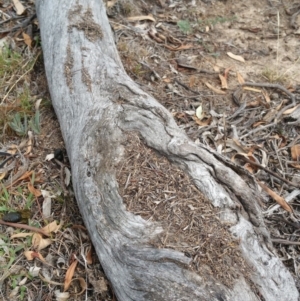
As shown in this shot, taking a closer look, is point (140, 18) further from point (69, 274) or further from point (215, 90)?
point (69, 274)

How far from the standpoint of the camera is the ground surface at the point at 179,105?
231cm

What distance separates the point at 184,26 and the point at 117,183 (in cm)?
199

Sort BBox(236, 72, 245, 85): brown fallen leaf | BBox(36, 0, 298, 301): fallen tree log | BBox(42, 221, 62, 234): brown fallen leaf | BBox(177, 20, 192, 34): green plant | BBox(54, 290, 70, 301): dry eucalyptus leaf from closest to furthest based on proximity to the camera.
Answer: BBox(36, 0, 298, 301): fallen tree log → BBox(54, 290, 70, 301): dry eucalyptus leaf → BBox(42, 221, 62, 234): brown fallen leaf → BBox(236, 72, 245, 85): brown fallen leaf → BBox(177, 20, 192, 34): green plant

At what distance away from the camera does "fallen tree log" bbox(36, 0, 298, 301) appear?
1.88 m

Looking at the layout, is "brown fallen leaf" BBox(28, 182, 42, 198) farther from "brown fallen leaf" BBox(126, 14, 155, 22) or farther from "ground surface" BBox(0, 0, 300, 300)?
"brown fallen leaf" BBox(126, 14, 155, 22)

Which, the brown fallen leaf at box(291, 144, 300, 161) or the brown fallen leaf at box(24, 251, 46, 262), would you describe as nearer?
the brown fallen leaf at box(24, 251, 46, 262)

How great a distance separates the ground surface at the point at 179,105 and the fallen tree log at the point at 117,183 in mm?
119

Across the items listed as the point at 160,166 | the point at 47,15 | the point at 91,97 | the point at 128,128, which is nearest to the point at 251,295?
the point at 160,166

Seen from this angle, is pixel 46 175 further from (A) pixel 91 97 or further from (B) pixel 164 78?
(B) pixel 164 78

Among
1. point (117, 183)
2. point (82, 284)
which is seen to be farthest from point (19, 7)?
point (82, 284)

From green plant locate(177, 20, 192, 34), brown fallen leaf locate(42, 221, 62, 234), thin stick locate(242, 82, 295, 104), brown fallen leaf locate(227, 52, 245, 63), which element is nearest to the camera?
brown fallen leaf locate(42, 221, 62, 234)

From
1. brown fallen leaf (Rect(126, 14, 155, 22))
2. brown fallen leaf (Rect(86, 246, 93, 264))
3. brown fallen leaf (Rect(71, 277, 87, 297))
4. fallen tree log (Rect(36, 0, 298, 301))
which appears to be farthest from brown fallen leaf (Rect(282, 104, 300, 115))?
brown fallen leaf (Rect(71, 277, 87, 297))

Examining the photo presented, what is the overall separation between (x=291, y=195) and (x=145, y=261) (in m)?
1.07

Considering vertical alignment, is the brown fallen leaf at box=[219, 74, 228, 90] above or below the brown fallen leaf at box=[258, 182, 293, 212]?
above
